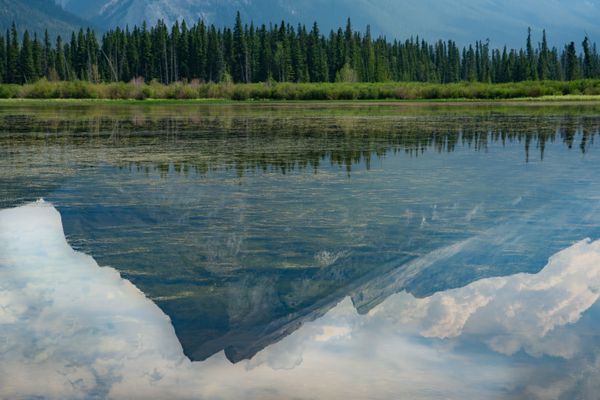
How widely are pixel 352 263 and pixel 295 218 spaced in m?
2.80

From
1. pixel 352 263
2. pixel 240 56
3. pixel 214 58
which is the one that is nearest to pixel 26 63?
pixel 214 58

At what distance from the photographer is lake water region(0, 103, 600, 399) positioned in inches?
242

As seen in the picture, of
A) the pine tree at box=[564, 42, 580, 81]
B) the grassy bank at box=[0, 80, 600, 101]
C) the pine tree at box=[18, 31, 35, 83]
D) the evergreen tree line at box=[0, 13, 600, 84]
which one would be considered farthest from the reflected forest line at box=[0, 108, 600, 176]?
the pine tree at box=[18, 31, 35, 83]

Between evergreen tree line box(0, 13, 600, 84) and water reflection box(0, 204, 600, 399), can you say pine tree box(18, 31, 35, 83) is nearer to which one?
evergreen tree line box(0, 13, 600, 84)

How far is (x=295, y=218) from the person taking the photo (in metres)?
11.8

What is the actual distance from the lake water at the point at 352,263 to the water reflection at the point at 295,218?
0.13ft

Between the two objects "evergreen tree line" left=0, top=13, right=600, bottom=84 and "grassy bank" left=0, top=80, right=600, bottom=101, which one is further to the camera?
"evergreen tree line" left=0, top=13, right=600, bottom=84

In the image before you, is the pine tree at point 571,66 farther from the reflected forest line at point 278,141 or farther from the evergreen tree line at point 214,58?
the reflected forest line at point 278,141

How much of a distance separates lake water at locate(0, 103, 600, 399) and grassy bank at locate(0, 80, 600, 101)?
66042mm

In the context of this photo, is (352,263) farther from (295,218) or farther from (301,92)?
(301,92)

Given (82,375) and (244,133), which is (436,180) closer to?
(82,375)

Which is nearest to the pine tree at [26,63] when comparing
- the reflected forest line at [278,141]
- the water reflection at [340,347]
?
the reflected forest line at [278,141]

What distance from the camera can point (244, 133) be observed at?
29.9m

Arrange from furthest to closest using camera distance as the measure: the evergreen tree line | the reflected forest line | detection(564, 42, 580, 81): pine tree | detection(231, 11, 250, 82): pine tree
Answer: detection(564, 42, 580, 81): pine tree, detection(231, 11, 250, 82): pine tree, the evergreen tree line, the reflected forest line
